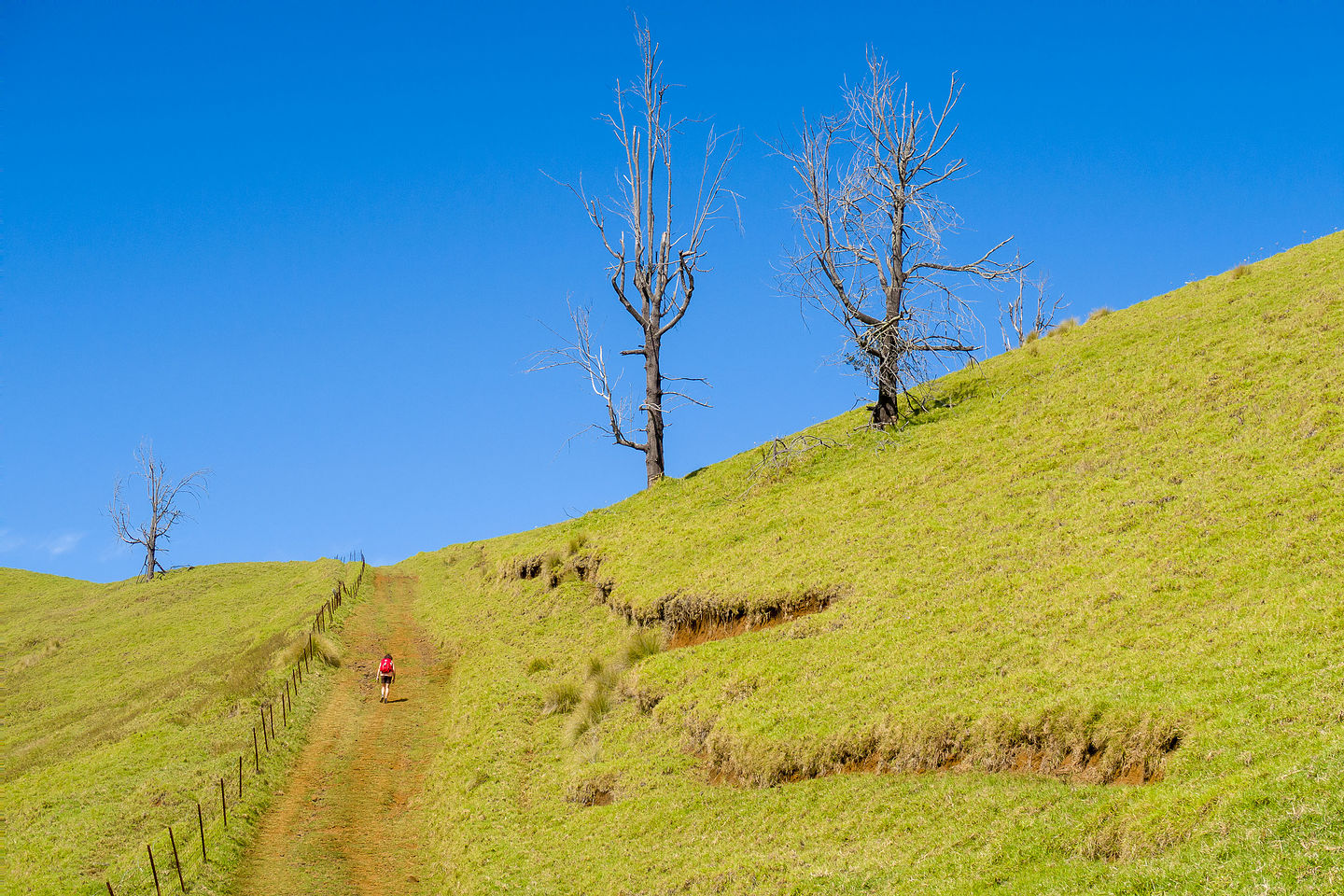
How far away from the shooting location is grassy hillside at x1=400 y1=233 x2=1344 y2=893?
38.0 ft

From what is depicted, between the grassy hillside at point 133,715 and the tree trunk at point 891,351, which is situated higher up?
the tree trunk at point 891,351

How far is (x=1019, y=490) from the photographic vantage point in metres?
24.4

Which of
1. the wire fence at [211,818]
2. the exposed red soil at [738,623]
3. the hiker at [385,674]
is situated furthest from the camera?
the hiker at [385,674]

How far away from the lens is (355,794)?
76.1ft

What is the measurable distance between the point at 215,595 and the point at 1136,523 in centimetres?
6382

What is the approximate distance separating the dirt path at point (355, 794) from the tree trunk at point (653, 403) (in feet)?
44.5

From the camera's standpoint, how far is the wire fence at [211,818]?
1812 centimetres

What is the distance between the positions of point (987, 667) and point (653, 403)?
27.8 metres

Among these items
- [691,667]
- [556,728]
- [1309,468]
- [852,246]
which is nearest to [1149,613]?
[1309,468]

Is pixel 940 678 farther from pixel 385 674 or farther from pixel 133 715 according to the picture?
pixel 133 715

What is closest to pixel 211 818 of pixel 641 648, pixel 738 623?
pixel 641 648

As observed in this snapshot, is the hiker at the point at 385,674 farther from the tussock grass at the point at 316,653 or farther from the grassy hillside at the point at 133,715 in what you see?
the tussock grass at the point at 316,653

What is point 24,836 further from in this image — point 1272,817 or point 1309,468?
point 1309,468

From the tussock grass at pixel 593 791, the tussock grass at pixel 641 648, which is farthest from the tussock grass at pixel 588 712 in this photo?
the tussock grass at pixel 593 791
